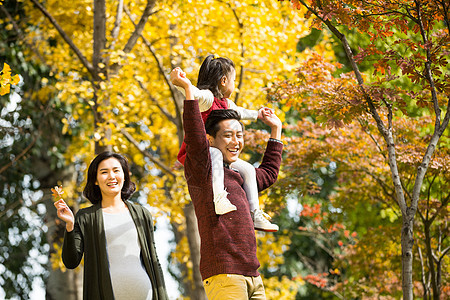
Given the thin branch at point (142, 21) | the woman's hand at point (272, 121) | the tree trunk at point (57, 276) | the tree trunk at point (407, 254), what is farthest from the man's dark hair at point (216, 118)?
the tree trunk at point (57, 276)

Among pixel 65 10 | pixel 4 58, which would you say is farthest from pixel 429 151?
pixel 4 58

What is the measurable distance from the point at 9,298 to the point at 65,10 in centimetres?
533

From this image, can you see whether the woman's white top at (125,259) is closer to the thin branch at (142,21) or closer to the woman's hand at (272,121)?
the woman's hand at (272,121)

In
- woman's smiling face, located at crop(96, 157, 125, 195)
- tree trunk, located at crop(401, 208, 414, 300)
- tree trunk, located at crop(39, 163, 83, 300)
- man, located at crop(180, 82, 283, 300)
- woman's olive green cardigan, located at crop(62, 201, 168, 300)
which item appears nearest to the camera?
man, located at crop(180, 82, 283, 300)

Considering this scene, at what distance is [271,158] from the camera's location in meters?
3.27

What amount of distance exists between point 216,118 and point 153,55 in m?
5.63

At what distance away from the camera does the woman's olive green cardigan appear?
305 cm

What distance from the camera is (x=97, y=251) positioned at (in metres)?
3.12

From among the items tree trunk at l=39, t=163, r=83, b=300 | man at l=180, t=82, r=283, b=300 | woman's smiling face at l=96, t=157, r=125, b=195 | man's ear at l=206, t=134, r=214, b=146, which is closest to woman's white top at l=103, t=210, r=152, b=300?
woman's smiling face at l=96, t=157, r=125, b=195

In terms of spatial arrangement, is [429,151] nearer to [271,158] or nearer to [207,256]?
[271,158]

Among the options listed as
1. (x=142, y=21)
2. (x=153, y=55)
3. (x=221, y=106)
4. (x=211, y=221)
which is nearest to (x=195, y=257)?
(x=153, y=55)

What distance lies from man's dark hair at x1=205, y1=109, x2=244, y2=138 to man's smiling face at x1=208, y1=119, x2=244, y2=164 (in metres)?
0.02

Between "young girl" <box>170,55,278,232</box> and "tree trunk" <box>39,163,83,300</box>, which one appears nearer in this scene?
"young girl" <box>170,55,278,232</box>

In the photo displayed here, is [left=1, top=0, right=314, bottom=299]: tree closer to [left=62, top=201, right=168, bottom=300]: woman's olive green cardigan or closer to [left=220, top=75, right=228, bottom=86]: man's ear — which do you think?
[left=62, top=201, right=168, bottom=300]: woman's olive green cardigan
